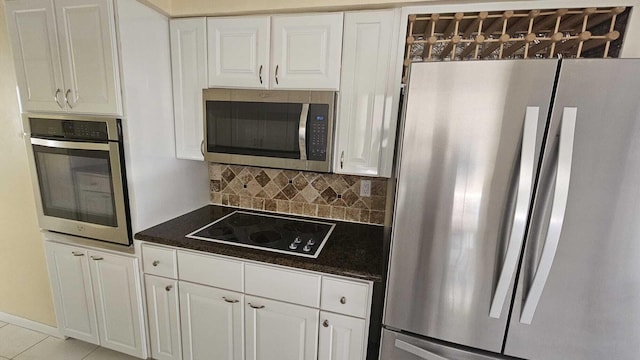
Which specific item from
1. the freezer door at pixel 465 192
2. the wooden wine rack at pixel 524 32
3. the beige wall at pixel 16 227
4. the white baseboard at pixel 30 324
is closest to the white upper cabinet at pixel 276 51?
the wooden wine rack at pixel 524 32

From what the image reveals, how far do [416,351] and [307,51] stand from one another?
1.47m

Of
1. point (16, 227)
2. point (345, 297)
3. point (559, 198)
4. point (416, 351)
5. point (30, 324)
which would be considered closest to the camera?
point (559, 198)

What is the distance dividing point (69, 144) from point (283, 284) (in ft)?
4.49

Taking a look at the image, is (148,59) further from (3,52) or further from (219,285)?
(219,285)

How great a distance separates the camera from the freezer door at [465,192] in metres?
0.95

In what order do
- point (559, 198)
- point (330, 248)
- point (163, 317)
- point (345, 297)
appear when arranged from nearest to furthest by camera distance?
point (559, 198) → point (345, 297) → point (330, 248) → point (163, 317)

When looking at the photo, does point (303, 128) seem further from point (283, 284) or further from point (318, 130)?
point (283, 284)

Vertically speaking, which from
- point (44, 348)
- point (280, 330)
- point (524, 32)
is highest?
point (524, 32)

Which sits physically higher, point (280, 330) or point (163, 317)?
point (280, 330)

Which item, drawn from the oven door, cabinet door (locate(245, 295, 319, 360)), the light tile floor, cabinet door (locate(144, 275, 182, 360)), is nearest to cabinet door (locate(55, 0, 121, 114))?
the oven door

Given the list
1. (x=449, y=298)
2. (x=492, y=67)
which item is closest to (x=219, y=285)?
(x=449, y=298)

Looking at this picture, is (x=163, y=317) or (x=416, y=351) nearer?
(x=416, y=351)

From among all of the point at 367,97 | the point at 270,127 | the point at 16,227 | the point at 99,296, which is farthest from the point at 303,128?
the point at 16,227

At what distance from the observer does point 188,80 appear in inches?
67.9
